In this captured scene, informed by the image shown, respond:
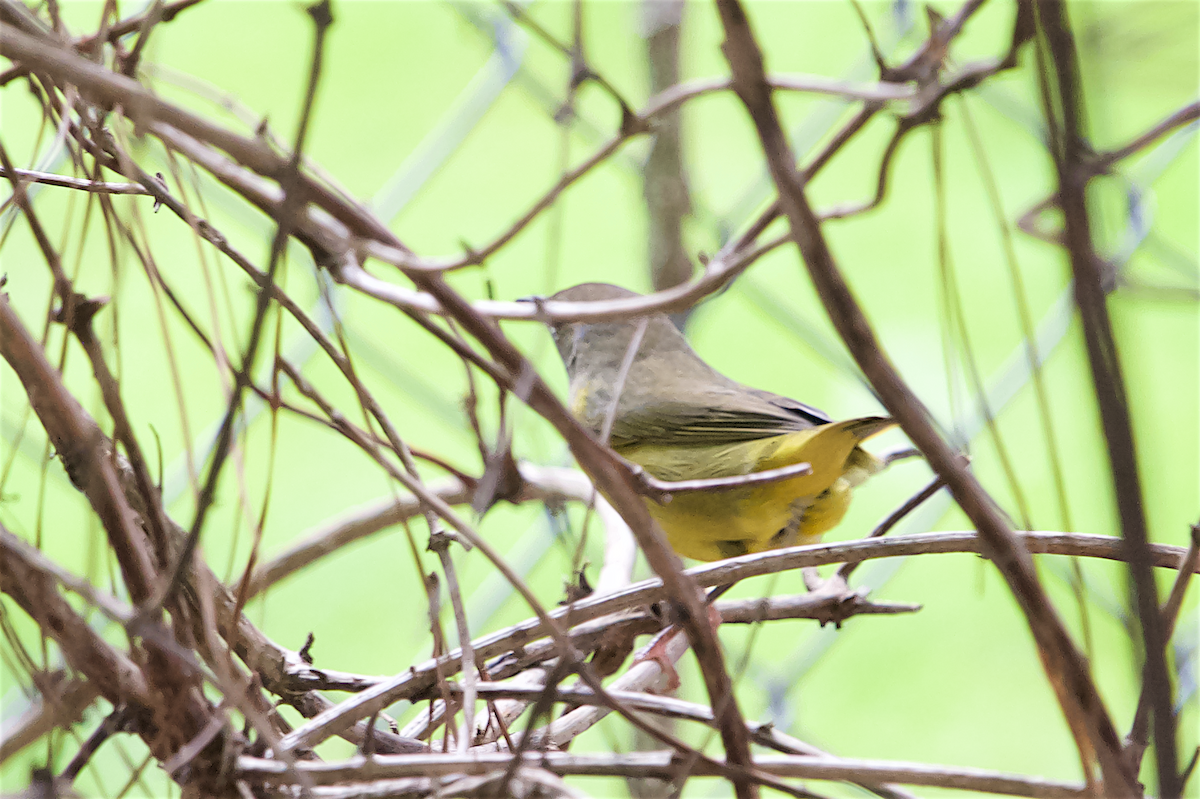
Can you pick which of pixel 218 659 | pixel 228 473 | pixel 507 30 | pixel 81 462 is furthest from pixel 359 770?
pixel 507 30

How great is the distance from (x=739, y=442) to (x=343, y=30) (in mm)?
1669

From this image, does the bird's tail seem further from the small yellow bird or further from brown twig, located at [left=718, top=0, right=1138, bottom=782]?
brown twig, located at [left=718, top=0, right=1138, bottom=782]

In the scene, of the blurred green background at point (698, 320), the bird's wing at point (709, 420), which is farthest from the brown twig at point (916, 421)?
the blurred green background at point (698, 320)

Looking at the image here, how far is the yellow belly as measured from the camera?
1396mm

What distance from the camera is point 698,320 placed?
97.3 inches

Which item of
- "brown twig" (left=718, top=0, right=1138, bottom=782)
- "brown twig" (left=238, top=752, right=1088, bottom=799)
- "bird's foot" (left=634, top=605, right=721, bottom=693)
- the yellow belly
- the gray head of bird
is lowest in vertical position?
"brown twig" (left=238, top=752, right=1088, bottom=799)

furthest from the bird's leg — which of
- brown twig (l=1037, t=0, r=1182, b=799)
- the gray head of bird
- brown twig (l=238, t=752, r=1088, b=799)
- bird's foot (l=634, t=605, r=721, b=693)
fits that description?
the gray head of bird

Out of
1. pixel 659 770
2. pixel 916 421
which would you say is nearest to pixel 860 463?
pixel 659 770

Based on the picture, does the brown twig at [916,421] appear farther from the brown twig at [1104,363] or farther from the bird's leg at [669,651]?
the bird's leg at [669,651]

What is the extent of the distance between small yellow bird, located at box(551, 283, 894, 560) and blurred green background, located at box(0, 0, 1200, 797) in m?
0.35

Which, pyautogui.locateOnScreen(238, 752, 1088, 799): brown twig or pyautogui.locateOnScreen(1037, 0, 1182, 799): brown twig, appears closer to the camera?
pyautogui.locateOnScreen(1037, 0, 1182, 799): brown twig

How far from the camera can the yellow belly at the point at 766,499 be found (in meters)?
1.40

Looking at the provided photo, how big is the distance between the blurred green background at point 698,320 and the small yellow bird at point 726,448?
0.35m

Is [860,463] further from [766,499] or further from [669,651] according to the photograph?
[669,651]
